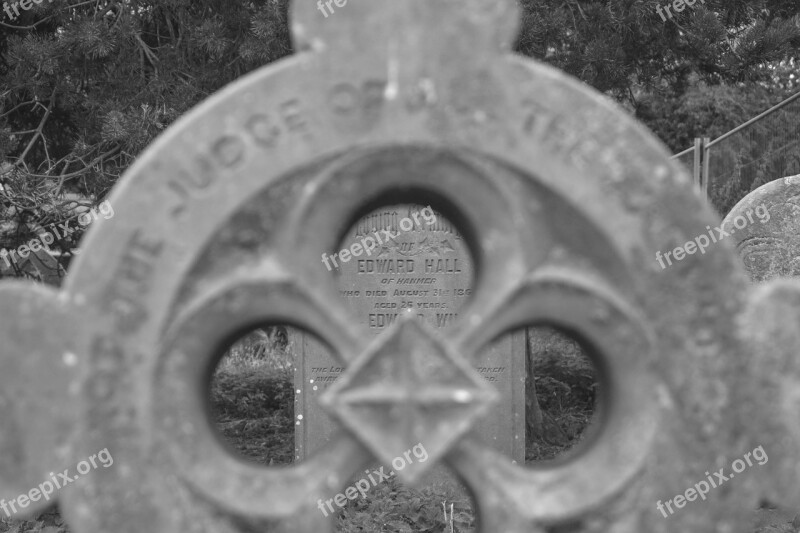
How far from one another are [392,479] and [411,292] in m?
1.26

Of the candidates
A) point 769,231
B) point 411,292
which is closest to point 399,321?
point 411,292

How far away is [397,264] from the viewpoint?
5.50m

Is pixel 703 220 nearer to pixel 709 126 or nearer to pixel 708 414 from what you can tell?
pixel 708 414

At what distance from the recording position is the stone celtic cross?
1658 mm

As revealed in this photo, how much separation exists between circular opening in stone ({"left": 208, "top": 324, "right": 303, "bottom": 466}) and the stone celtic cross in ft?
12.3

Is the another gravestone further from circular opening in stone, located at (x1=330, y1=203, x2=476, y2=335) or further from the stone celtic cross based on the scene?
the stone celtic cross

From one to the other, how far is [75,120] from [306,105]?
12.8ft

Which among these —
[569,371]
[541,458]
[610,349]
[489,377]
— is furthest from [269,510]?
[569,371]

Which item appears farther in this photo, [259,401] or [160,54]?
[259,401]

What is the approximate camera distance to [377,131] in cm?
166

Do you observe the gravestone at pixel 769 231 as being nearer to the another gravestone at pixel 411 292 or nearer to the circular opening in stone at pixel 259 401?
A: the another gravestone at pixel 411 292

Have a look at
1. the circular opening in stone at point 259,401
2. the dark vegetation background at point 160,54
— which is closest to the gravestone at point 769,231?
the dark vegetation background at point 160,54

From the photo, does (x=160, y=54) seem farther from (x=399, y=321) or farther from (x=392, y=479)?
(x=399, y=321)

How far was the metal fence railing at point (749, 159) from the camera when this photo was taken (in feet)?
26.4
